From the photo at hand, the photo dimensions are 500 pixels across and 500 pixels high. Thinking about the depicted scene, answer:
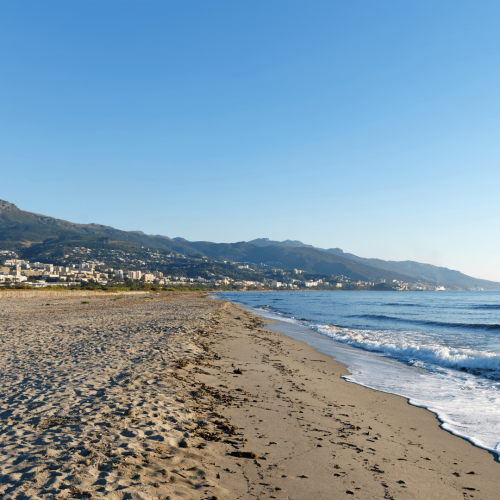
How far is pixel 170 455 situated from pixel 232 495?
3.76ft

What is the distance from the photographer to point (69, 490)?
356 cm

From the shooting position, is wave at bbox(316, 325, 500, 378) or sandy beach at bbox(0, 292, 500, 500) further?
wave at bbox(316, 325, 500, 378)

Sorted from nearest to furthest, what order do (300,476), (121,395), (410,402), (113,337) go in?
(300,476) < (121,395) < (410,402) < (113,337)

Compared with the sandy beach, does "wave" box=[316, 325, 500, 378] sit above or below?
below

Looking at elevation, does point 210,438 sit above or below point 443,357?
above

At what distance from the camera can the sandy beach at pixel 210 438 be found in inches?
157

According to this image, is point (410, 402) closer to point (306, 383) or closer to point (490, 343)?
point (306, 383)

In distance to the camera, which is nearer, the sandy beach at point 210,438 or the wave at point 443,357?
the sandy beach at point 210,438

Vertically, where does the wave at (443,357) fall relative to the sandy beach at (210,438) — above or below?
below

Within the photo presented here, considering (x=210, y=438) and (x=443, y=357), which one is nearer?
(x=210, y=438)

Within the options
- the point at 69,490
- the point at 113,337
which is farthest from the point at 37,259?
the point at 69,490

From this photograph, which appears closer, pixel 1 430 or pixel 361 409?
pixel 1 430

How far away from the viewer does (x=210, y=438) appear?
5312 mm

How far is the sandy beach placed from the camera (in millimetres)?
4000
